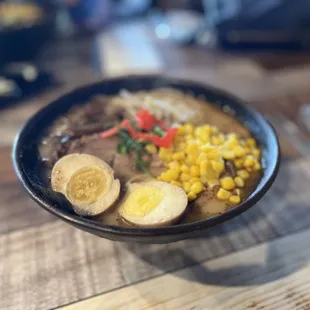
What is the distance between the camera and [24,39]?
2535mm

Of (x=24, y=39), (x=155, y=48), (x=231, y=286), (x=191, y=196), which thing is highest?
(x=24, y=39)

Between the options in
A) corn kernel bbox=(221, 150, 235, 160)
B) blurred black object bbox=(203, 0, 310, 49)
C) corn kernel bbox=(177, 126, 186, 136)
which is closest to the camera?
corn kernel bbox=(221, 150, 235, 160)

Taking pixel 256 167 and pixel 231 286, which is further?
pixel 256 167

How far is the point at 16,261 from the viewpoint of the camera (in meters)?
1.43

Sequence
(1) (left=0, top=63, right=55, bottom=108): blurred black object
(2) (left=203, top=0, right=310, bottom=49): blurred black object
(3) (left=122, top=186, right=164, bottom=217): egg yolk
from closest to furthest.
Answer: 1. (3) (left=122, top=186, right=164, bottom=217): egg yolk
2. (1) (left=0, top=63, right=55, bottom=108): blurred black object
3. (2) (left=203, top=0, right=310, bottom=49): blurred black object

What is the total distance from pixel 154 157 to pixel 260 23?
72.2 inches

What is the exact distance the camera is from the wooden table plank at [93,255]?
1336 millimetres

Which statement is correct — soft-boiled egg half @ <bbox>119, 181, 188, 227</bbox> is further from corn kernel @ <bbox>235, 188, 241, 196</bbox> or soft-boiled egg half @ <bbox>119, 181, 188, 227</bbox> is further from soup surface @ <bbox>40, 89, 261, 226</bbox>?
corn kernel @ <bbox>235, 188, 241, 196</bbox>

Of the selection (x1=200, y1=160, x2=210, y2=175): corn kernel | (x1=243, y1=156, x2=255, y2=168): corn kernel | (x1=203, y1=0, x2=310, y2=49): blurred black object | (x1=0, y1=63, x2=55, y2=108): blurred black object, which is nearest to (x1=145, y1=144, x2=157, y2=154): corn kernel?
(x1=200, y1=160, x2=210, y2=175): corn kernel

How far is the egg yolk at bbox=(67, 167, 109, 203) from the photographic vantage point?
130 centimetres

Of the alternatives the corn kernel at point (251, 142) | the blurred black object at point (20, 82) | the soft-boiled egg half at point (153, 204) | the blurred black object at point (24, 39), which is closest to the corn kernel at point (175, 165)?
the soft-boiled egg half at point (153, 204)

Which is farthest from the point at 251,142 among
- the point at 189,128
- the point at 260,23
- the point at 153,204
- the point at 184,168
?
the point at 260,23

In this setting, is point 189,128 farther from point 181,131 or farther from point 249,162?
point 249,162

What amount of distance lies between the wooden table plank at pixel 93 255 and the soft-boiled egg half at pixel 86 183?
0.26 metres
